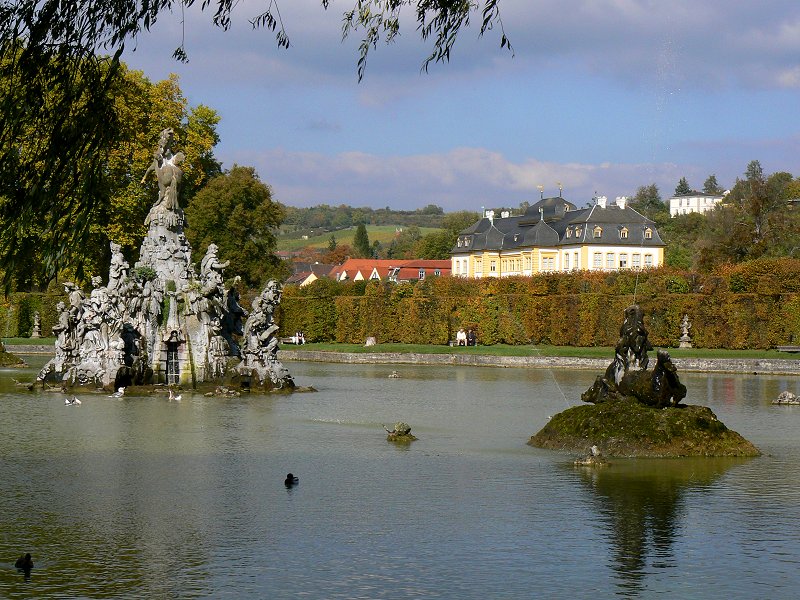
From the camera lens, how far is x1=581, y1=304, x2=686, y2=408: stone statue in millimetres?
22328

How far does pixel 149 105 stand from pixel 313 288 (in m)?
15.8

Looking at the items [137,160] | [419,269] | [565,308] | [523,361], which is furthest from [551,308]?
[419,269]

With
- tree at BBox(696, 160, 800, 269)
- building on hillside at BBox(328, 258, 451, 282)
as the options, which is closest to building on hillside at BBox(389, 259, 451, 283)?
building on hillside at BBox(328, 258, 451, 282)

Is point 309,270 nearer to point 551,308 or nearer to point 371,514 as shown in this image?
point 551,308

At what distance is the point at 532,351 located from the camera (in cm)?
6097

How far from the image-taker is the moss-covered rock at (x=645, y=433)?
21641mm

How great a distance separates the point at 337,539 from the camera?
1514 cm

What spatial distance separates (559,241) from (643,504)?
112557 millimetres

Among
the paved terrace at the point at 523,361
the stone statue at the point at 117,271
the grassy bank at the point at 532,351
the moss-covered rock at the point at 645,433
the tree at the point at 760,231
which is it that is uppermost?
the tree at the point at 760,231

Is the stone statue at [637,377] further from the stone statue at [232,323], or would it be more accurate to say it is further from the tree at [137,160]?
the tree at [137,160]

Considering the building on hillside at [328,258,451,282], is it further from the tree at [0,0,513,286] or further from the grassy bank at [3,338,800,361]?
the tree at [0,0,513,286]

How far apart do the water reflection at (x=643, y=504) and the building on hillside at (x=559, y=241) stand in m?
94.3

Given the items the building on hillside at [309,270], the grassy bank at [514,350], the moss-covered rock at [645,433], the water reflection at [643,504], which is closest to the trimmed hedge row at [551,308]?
the grassy bank at [514,350]

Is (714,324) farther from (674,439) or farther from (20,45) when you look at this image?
(20,45)
